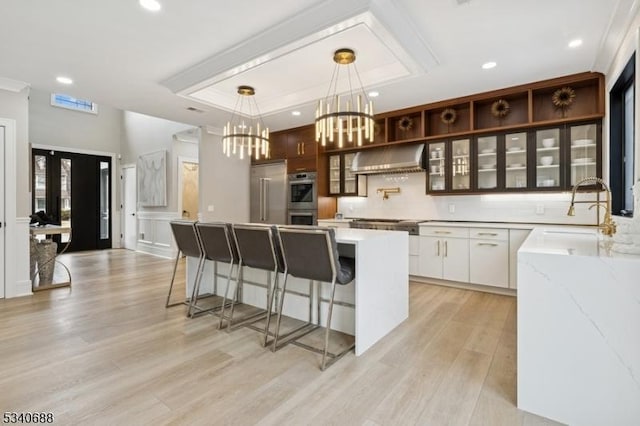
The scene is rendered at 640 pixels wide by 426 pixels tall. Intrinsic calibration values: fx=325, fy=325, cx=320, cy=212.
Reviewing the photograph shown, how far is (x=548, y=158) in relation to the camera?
3.87 metres

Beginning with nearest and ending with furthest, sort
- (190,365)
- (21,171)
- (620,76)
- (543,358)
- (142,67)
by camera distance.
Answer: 1. (543,358)
2. (190,365)
3. (620,76)
4. (142,67)
5. (21,171)

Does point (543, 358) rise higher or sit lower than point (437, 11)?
lower

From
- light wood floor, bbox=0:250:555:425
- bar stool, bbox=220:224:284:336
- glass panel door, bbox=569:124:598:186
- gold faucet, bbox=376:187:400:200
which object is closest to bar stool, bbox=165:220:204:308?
light wood floor, bbox=0:250:555:425

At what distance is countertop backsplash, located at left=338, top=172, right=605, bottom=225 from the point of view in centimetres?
397

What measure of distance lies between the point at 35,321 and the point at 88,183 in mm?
5991

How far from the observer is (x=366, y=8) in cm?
218

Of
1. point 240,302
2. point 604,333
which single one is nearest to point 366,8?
point 604,333

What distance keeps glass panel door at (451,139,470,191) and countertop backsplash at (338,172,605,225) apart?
27 centimetres

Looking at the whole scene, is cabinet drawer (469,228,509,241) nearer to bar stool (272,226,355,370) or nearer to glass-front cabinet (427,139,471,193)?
glass-front cabinet (427,139,471,193)

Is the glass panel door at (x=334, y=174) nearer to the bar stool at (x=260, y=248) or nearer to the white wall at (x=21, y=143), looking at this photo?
the bar stool at (x=260, y=248)

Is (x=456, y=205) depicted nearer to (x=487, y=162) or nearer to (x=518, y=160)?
(x=487, y=162)

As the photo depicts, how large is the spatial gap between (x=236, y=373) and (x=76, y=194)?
25.8 feet

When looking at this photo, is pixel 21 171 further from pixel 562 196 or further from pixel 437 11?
pixel 562 196

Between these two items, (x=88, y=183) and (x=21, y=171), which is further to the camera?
(x=88, y=183)
